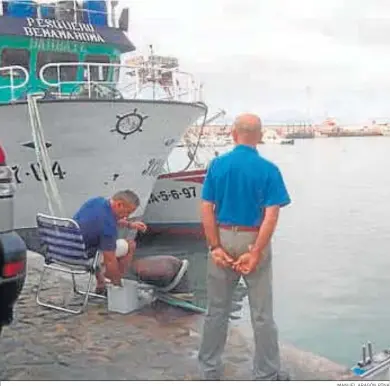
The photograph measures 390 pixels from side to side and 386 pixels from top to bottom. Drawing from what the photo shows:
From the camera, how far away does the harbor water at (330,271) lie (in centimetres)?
963

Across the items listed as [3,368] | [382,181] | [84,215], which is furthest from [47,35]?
[382,181]

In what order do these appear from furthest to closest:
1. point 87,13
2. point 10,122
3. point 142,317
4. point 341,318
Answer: point 87,13, point 10,122, point 341,318, point 142,317

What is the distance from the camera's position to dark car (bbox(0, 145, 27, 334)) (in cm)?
371

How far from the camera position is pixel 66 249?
18.8ft

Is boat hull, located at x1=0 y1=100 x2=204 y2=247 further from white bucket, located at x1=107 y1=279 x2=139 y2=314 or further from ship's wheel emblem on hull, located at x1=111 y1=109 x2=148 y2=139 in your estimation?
white bucket, located at x1=107 y1=279 x2=139 y2=314

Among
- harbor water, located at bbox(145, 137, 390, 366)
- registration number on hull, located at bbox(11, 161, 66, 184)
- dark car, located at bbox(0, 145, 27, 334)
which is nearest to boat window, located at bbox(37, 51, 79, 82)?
registration number on hull, located at bbox(11, 161, 66, 184)

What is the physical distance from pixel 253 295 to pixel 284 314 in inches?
275

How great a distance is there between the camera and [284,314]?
35.2ft

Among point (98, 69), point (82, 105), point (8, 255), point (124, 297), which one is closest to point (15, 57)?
point (98, 69)

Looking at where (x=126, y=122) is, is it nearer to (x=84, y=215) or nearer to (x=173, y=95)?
(x=173, y=95)

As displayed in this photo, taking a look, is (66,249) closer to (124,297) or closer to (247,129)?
(124,297)

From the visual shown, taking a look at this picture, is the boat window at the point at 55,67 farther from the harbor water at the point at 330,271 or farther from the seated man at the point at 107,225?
the seated man at the point at 107,225

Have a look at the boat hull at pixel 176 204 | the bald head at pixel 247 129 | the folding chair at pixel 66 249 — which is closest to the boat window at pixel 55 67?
the boat hull at pixel 176 204

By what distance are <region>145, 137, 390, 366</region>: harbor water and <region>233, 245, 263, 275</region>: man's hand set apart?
3.27 ft
